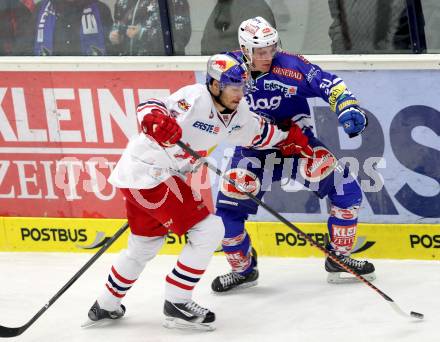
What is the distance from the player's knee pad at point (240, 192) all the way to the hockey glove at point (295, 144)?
23cm

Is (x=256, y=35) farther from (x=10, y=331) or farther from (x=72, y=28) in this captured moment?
(x=10, y=331)

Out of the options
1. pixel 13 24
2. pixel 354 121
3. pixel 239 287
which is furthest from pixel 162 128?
pixel 13 24

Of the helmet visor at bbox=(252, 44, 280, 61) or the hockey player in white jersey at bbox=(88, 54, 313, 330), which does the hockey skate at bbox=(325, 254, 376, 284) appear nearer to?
the hockey player in white jersey at bbox=(88, 54, 313, 330)

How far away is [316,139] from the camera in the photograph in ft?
18.7

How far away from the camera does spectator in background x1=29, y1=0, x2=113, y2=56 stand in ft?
21.8

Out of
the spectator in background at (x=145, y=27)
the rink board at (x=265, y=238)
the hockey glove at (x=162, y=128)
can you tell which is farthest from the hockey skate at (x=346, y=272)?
the spectator in background at (x=145, y=27)

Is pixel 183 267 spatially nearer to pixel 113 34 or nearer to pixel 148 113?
pixel 148 113

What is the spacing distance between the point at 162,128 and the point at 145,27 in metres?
2.01

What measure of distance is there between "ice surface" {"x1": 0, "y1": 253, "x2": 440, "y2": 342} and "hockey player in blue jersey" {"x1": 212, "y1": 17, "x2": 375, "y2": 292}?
0.55ft

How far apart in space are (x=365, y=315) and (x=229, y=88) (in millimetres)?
1331

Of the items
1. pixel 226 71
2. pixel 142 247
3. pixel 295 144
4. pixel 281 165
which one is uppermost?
pixel 226 71

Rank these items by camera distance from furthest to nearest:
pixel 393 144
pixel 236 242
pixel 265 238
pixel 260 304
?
pixel 265 238 → pixel 393 144 → pixel 236 242 → pixel 260 304

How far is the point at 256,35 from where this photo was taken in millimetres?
5395

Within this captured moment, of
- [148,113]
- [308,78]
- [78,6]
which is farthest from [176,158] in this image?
[78,6]
